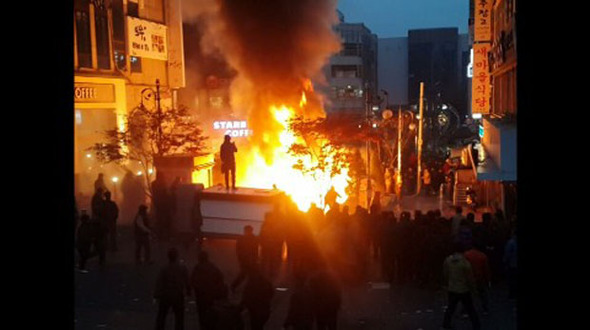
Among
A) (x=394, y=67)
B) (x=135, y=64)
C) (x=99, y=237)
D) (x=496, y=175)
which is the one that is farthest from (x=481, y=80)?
(x=394, y=67)

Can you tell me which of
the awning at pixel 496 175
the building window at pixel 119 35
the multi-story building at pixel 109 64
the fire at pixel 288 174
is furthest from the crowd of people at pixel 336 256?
the building window at pixel 119 35

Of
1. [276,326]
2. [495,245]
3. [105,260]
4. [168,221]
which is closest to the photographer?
[276,326]

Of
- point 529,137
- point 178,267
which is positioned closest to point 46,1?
point 529,137

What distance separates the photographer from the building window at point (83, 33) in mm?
22112

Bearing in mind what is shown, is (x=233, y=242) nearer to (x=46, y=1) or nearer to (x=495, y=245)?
(x=495, y=245)

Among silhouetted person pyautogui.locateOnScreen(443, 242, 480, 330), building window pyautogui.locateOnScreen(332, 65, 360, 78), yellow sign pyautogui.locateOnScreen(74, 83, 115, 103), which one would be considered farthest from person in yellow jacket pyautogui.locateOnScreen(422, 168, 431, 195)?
building window pyautogui.locateOnScreen(332, 65, 360, 78)

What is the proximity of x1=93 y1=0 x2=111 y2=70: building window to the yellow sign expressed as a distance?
94 cm

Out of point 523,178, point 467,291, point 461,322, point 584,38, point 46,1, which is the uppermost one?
point 46,1

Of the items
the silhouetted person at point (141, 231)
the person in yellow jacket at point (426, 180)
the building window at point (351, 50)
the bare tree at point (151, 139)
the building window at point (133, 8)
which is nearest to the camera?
the silhouetted person at point (141, 231)

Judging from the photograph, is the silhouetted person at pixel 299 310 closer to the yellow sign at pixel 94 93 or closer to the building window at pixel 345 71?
the yellow sign at pixel 94 93

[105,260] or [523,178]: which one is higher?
[523,178]

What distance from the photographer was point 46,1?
3385mm

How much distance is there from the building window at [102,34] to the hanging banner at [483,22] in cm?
1312

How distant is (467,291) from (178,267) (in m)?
3.60
